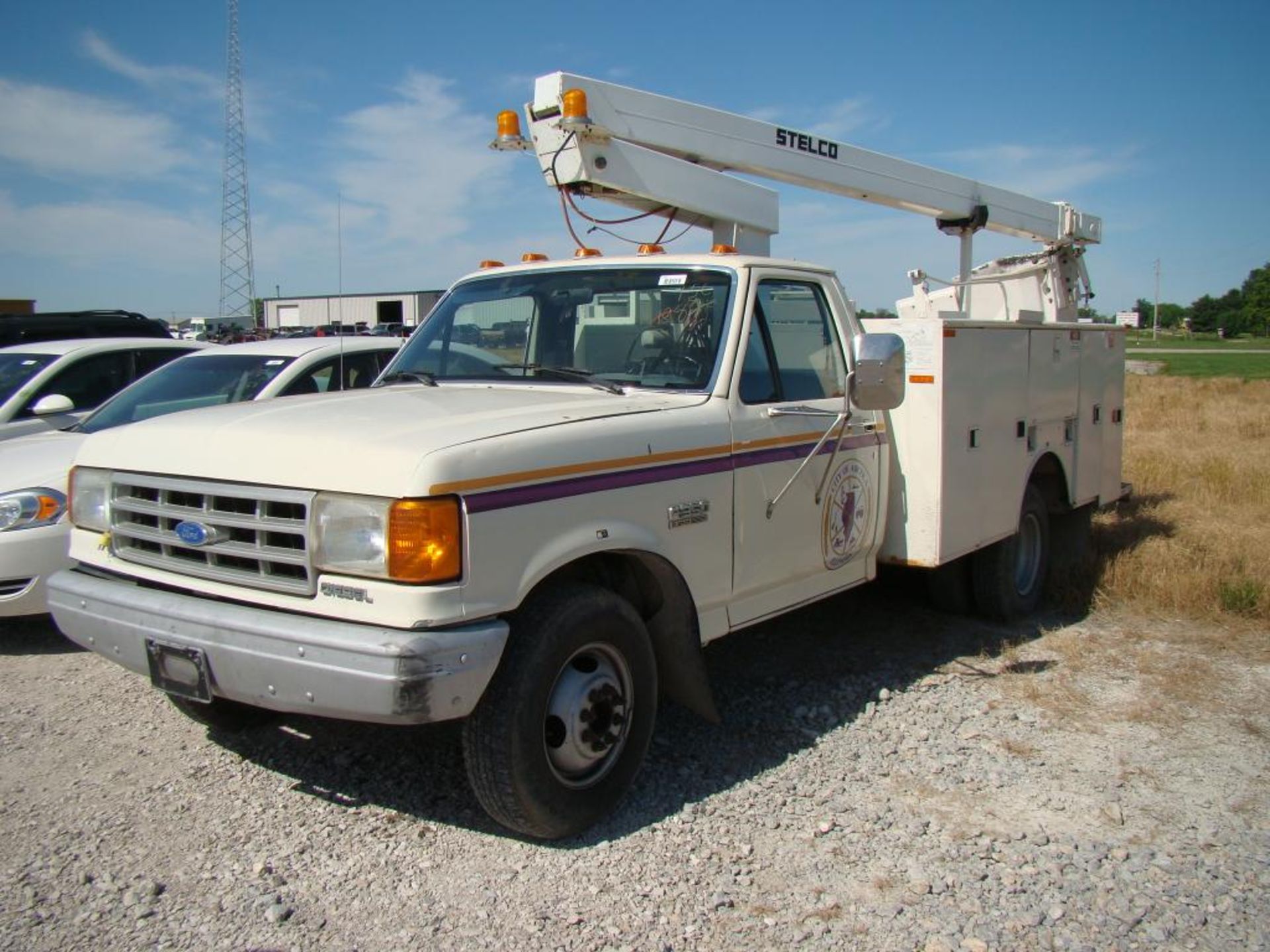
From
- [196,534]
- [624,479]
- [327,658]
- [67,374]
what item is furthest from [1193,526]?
[67,374]

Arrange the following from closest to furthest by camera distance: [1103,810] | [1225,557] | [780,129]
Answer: [1103,810] → [780,129] → [1225,557]

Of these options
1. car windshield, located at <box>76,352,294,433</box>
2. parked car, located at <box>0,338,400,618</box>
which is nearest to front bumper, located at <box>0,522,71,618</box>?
parked car, located at <box>0,338,400,618</box>

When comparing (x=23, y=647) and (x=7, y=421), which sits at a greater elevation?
(x=7, y=421)

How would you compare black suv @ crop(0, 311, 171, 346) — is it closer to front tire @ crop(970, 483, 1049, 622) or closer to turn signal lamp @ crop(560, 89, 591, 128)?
turn signal lamp @ crop(560, 89, 591, 128)

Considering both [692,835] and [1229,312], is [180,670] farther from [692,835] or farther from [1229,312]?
[1229,312]

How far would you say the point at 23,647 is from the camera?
583 centimetres

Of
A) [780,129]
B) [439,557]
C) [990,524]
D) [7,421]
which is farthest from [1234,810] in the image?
[7,421]

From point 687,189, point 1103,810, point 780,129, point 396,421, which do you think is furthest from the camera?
point 780,129

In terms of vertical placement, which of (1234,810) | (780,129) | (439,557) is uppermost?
(780,129)

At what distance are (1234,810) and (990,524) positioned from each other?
2163mm

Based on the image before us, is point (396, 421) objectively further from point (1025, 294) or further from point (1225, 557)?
point (1025, 294)

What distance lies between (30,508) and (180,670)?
2802 millimetres

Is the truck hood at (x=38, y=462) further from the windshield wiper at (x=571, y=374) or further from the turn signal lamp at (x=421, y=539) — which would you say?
the turn signal lamp at (x=421, y=539)

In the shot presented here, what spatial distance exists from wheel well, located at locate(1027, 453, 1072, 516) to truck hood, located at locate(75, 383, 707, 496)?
3.41 metres
